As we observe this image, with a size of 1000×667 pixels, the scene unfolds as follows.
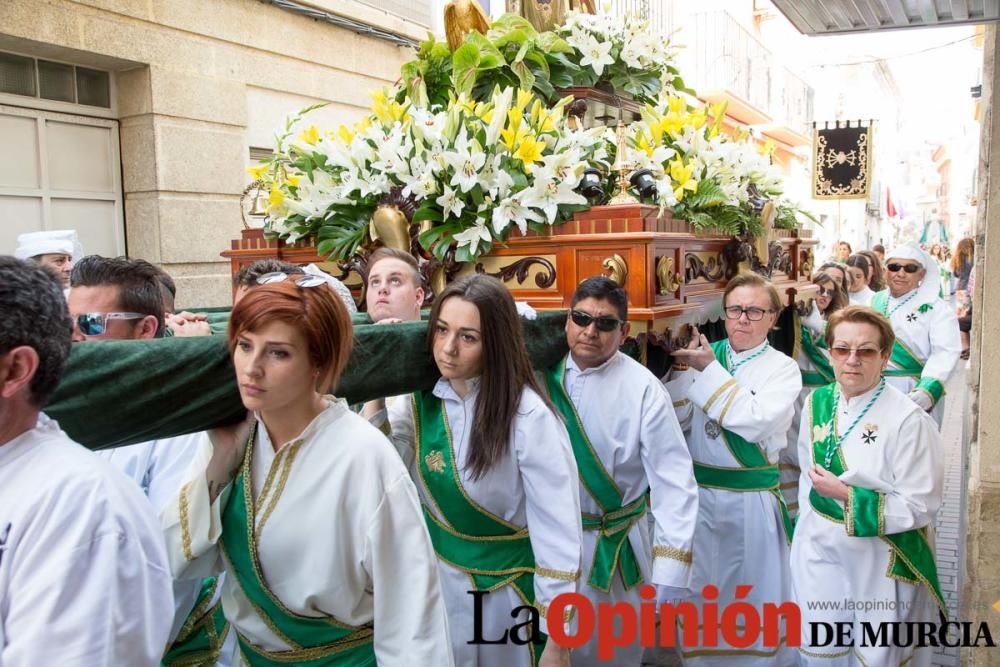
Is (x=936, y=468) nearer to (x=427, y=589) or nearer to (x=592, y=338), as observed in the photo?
(x=592, y=338)

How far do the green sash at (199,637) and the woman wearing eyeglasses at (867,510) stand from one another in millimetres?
2141

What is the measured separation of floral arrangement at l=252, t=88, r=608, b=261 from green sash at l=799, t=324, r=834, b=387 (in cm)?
235

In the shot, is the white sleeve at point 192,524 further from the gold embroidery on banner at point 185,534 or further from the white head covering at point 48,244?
the white head covering at point 48,244

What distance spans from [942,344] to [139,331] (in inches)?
207

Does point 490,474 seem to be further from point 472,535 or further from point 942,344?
point 942,344

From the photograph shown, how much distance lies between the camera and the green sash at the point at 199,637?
7.19 ft

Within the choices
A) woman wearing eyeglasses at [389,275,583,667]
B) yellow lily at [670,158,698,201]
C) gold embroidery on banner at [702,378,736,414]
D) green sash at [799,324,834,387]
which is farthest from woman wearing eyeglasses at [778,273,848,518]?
woman wearing eyeglasses at [389,275,583,667]

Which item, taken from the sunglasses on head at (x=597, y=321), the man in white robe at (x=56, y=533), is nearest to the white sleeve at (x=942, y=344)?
the sunglasses on head at (x=597, y=321)

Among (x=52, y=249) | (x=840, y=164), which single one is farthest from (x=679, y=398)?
(x=840, y=164)

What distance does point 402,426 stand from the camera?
109 inches

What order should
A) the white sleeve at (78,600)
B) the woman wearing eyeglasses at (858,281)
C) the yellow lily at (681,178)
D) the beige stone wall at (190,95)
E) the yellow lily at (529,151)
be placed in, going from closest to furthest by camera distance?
the white sleeve at (78,600), the yellow lily at (529,151), the yellow lily at (681,178), the beige stone wall at (190,95), the woman wearing eyeglasses at (858,281)

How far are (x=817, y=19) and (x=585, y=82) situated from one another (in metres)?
1.20

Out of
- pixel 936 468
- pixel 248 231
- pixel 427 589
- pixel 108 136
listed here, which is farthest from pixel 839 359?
pixel 108 136

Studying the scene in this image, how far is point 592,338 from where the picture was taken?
2926 millimetres
